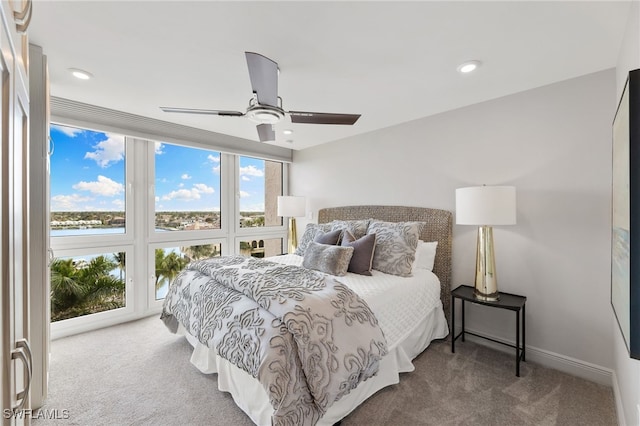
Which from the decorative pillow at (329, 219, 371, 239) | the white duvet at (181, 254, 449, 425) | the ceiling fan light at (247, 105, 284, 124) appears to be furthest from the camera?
the decorative pillow at (329, 219, 371, 239)

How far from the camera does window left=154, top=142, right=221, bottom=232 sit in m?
3.66

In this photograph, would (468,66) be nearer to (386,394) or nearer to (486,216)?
(486,216)

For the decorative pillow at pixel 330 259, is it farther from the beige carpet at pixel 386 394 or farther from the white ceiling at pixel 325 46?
the white ceiling at pixel 325 46

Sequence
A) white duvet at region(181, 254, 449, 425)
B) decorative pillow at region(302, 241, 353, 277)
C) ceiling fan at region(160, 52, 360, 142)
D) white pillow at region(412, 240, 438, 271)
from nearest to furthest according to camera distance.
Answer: ceiling fan at region(160, 52, 360, 142), white duvet at region(181, 254, 449, 425), decorative pillow at region(302, 241, 353, 277), white pillow at region(412, 240, 438, 271)

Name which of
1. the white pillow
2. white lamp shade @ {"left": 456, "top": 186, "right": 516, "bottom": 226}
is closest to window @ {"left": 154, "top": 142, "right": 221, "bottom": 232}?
the white pillow

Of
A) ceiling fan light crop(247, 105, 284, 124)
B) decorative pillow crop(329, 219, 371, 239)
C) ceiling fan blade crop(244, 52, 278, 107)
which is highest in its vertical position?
ceiling fan blade crop(244, 52, 278, 107)

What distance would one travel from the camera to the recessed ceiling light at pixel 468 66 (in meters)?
2.05

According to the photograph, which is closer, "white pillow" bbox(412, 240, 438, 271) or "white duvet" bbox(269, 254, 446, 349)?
"white duvet" bbox(269, 254, 446, 349)

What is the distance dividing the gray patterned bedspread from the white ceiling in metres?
1.59

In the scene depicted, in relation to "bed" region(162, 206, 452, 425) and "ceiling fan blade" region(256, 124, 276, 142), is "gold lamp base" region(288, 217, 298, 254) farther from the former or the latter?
"ceiling fan blade" region(256, 124, 276, 142)

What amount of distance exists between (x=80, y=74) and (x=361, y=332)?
2.88 m

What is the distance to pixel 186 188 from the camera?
3.87 metres

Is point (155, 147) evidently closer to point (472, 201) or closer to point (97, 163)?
point (97, 163)

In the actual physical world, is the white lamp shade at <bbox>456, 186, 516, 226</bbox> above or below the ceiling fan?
below
